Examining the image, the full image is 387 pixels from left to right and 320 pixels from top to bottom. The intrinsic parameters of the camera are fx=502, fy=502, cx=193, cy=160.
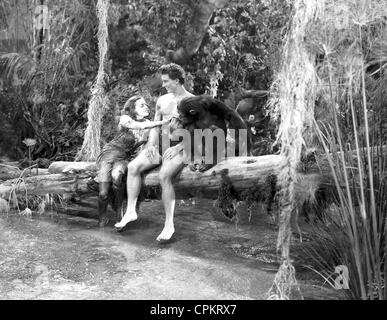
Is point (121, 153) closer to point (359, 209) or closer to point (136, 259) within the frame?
point (136, 259)

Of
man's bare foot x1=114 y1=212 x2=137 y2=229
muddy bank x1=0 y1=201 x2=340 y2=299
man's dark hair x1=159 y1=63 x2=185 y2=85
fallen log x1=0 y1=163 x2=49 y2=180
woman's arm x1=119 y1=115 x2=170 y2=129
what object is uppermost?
man's dark hair x1=159 y1=63 x2=185 y2=85

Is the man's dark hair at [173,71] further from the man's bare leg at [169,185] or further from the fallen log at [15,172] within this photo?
the fallen log at [15,172]

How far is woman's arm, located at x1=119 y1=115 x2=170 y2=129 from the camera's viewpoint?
4.36 metres

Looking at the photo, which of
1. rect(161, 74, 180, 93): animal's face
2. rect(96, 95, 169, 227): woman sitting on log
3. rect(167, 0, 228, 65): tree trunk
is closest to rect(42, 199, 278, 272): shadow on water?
rect(96, 95, 169, 227): woman sitting on log

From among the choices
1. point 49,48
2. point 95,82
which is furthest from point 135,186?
point 49,48

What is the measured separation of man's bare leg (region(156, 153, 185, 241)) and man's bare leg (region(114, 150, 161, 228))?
22 cm

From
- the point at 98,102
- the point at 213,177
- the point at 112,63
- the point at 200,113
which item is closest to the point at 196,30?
the point at 112,63

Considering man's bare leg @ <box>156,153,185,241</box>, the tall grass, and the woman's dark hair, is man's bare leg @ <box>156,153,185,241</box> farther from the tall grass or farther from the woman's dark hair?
the tall grass

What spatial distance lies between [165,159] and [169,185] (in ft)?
0.79

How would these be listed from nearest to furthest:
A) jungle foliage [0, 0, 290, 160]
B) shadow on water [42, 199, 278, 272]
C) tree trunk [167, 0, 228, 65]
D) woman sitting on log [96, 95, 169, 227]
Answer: shadow on water [42, 199, 278, 272], woman sitting on log [96, 95, 169, 227], tree trunk [167, 0, 228, 65], jungle foliage [0, 0, 290, 160]

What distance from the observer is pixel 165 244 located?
4066mm

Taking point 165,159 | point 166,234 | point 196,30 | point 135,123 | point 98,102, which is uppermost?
point 196,30

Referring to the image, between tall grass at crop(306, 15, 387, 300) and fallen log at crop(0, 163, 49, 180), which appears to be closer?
tall grass at crop(306, 15, 387, 300)

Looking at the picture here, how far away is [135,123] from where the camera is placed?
14.7ft
